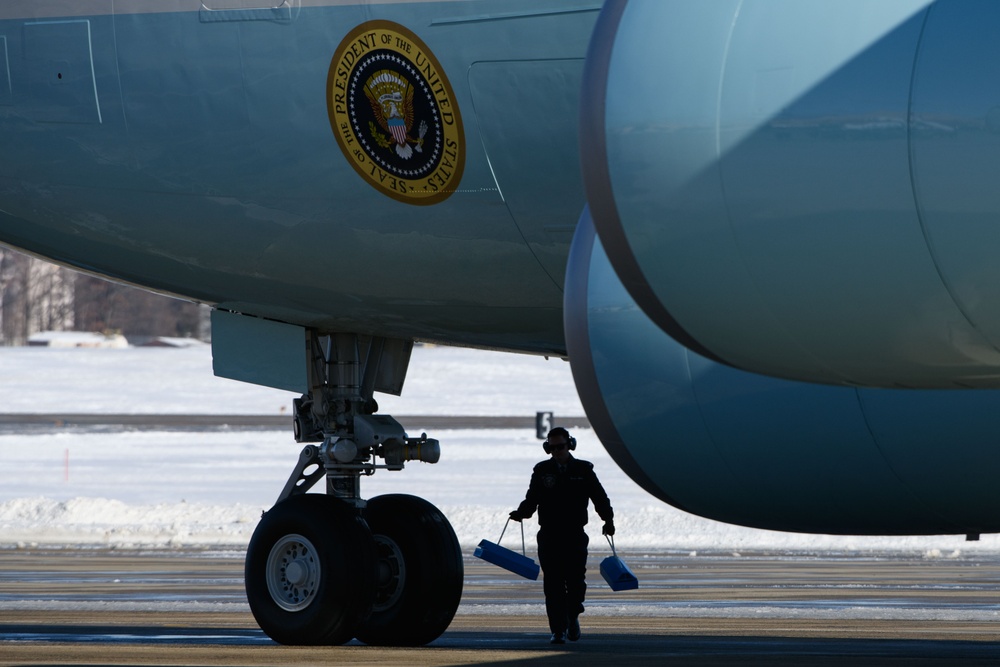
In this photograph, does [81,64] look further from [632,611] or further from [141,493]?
[141,493]

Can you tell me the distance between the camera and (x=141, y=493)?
33406 millimetres

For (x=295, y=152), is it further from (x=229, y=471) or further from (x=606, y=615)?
(x=229, y=471)

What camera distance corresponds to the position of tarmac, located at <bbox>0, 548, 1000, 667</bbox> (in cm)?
1180

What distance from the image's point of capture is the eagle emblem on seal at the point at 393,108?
366 inches

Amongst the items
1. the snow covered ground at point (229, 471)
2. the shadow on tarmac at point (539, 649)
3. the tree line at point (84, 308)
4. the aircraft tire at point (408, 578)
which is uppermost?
the tree line at point (84, 308)

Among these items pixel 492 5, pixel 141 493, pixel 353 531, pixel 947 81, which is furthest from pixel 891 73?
pixel 141 493

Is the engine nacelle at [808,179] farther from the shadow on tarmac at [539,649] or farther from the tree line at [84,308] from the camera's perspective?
the tree line at [84,308]

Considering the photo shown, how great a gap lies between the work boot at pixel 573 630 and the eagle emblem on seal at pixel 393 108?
4899mm

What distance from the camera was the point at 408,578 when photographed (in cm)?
1206

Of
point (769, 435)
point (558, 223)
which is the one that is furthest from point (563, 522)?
point (769, 435)

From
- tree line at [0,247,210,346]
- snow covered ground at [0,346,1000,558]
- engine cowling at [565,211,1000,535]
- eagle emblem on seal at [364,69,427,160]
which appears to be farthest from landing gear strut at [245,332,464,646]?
tree line at [0,247,210,346]

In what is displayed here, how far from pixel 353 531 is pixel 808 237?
7058mm

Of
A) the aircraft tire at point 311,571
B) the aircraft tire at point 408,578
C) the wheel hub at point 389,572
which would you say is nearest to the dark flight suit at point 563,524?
the aircraft tire at point 408,578

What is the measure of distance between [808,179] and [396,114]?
15.7 ft
